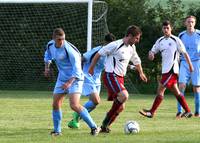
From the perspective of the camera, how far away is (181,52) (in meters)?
14.8

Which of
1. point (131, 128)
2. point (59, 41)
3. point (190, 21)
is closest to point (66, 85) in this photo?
point (59, 41)

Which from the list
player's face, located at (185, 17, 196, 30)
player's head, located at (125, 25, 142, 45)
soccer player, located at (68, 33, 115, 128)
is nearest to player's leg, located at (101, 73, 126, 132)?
player's head, located at (125, 25, 142, 45)

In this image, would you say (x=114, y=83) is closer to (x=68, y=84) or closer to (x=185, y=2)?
(x=68, y=84)

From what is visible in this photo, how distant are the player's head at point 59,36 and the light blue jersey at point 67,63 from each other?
0.11m

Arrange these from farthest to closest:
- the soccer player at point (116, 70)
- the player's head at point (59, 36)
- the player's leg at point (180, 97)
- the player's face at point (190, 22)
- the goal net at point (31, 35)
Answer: the goal net at point (31, 35), the player's face at point (190, 22), the player's leg at point (180, 97), the soccer player at point (116, 70), the player's head at point (59, 36)

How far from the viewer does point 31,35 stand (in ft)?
95.1

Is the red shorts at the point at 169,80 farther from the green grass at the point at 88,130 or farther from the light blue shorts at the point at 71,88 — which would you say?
the light blue shorts at the point at 71,88

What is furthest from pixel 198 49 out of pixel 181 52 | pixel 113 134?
pixel 113 134

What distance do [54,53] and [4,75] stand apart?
18.5 metres

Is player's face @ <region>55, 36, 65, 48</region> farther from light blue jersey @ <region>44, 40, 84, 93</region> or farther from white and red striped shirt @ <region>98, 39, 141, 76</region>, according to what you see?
white and red striped shirt @ <region>98, 39, 141, 76</region>

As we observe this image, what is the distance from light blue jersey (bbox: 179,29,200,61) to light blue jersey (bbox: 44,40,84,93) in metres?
5.37

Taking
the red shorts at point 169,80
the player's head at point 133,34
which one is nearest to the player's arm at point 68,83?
the player's head at point 133,34

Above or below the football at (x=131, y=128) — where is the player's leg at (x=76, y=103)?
above

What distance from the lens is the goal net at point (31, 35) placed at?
91.8 ft
